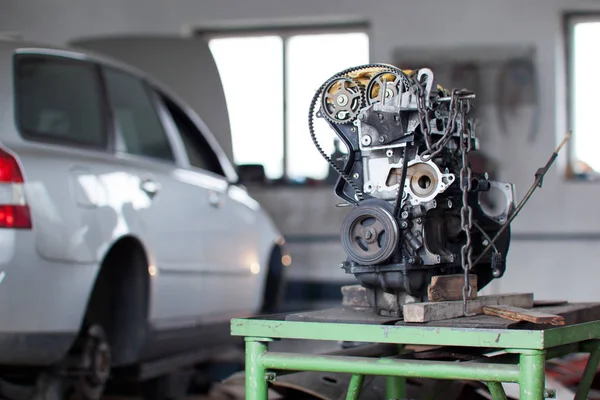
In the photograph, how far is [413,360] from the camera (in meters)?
2.23

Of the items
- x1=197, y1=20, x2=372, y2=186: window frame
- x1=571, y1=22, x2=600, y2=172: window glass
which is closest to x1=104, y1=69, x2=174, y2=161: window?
x1=197, y1=20, x2=372, y2=186: window frame

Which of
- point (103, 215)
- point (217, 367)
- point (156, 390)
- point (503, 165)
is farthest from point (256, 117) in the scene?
point (103, 215)

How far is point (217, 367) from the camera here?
6.00 m

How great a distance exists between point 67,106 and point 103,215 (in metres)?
0.56

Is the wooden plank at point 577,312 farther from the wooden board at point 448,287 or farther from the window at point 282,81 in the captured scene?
the window at point 282,81

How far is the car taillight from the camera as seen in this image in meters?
3.44

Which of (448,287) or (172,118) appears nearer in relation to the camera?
(448,287)

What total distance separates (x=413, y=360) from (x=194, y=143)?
3.36 metres

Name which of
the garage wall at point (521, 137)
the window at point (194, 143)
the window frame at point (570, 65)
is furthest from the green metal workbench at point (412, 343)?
the window frame at point (570, 65)

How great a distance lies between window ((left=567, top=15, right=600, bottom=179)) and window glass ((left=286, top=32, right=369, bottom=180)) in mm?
2045

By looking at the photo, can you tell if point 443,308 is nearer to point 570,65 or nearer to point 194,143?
point 194,143

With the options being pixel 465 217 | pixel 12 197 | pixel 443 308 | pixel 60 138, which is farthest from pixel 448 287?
pixel 60 138

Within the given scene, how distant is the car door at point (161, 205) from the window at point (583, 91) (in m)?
5.04

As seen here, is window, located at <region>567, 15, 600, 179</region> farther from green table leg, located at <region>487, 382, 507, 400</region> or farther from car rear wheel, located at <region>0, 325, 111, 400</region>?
green table leg, located at <region>487, 382, 507, 400</region>
